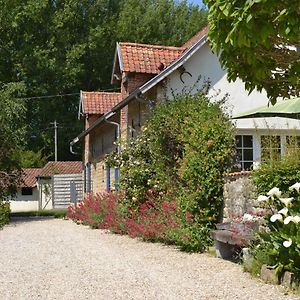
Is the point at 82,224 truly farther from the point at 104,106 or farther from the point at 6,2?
the point at 6,2

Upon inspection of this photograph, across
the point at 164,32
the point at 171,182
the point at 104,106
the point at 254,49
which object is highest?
the point at 164,32

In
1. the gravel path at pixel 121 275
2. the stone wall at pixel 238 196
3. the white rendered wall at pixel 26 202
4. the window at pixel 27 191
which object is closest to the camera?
the gravel path at pixel 121 275

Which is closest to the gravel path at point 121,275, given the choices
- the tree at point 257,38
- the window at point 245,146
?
the tree at point 257,38

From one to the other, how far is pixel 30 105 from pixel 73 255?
34405mm

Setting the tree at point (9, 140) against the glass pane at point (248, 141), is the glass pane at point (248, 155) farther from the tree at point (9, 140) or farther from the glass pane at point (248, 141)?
the tree at point (9, 140)

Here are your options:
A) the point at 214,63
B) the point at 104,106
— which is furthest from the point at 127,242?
the point at 104,106

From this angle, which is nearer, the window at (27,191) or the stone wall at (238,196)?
the stone wall at (238,196)

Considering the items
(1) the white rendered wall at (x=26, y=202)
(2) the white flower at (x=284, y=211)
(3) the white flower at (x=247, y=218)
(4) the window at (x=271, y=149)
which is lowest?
(1) the white rendered wall at (x=26, y=202)

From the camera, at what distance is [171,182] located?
1398 cm

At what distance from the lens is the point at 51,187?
49.8 m

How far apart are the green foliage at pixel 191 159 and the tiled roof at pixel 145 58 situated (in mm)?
5640

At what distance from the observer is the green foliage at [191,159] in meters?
12.4

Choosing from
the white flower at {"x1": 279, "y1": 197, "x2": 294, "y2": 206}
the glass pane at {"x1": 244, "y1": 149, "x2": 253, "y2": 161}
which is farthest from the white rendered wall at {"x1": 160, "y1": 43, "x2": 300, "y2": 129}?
the white flower at {"x1": 279, "y1": 197, "x2": 294, "y2": 206}

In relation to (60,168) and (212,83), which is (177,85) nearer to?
(212,83)
